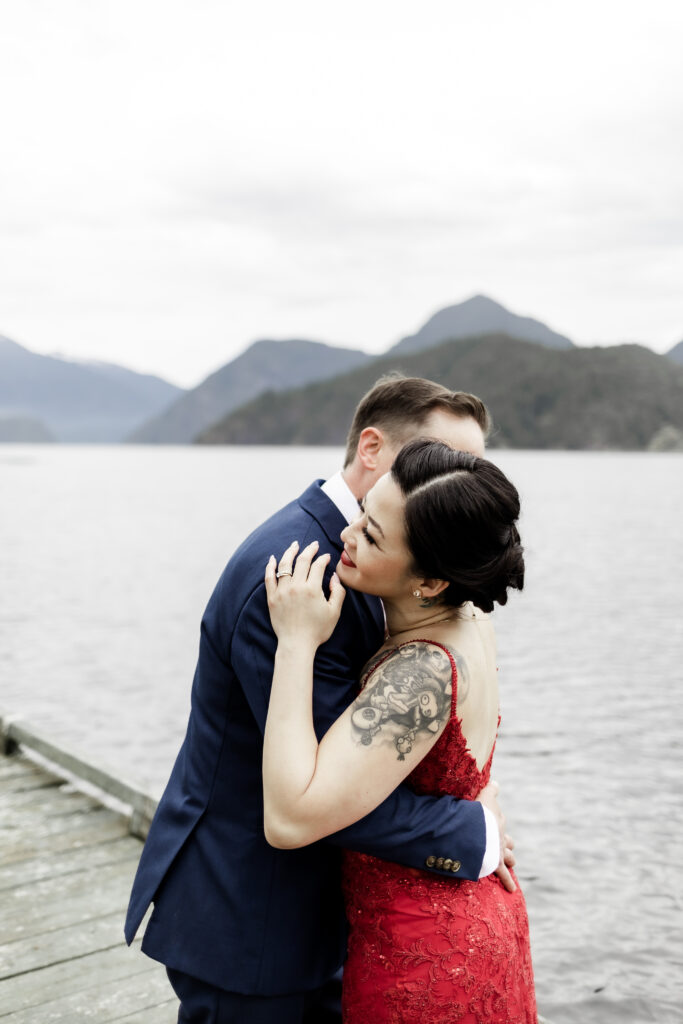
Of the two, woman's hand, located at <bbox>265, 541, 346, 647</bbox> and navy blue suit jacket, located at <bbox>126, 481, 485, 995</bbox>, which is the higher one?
woman's hand, located at <bbox>265, 541, 346, 647</bbox>

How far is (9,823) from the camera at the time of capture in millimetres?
6160

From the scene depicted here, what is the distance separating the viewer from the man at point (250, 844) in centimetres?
260

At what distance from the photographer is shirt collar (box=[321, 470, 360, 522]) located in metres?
2.87

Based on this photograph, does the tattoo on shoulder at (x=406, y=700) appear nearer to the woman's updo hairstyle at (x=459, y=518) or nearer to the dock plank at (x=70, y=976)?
the woman's updo hairstyle at (x=459, y=518)

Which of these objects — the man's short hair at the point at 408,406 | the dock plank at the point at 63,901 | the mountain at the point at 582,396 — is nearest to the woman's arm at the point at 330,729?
the man's short hair at the point at 408,406

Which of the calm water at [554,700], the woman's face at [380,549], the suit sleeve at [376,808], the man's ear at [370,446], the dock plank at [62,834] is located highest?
the man's ear at [370,446]

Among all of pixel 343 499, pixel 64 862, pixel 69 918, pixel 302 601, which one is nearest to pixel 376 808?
pixel 302 601

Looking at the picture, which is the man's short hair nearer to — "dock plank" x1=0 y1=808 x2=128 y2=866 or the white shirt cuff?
the white shirt cuff

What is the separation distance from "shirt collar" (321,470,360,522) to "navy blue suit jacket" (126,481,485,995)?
0.17 feet

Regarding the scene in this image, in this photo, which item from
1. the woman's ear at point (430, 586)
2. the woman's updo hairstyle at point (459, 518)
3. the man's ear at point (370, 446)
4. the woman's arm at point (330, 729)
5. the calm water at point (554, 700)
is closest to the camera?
the woman's arm at point (330, 729)

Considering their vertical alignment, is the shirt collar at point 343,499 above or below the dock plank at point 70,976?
above

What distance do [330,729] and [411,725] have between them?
0.20 metres

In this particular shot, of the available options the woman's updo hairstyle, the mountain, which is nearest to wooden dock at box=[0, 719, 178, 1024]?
the woman's updo hairstyle

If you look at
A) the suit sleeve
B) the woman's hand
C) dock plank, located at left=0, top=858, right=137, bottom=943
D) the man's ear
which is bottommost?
dock plank, located at left=0, top=858, right=137, bottom=943
